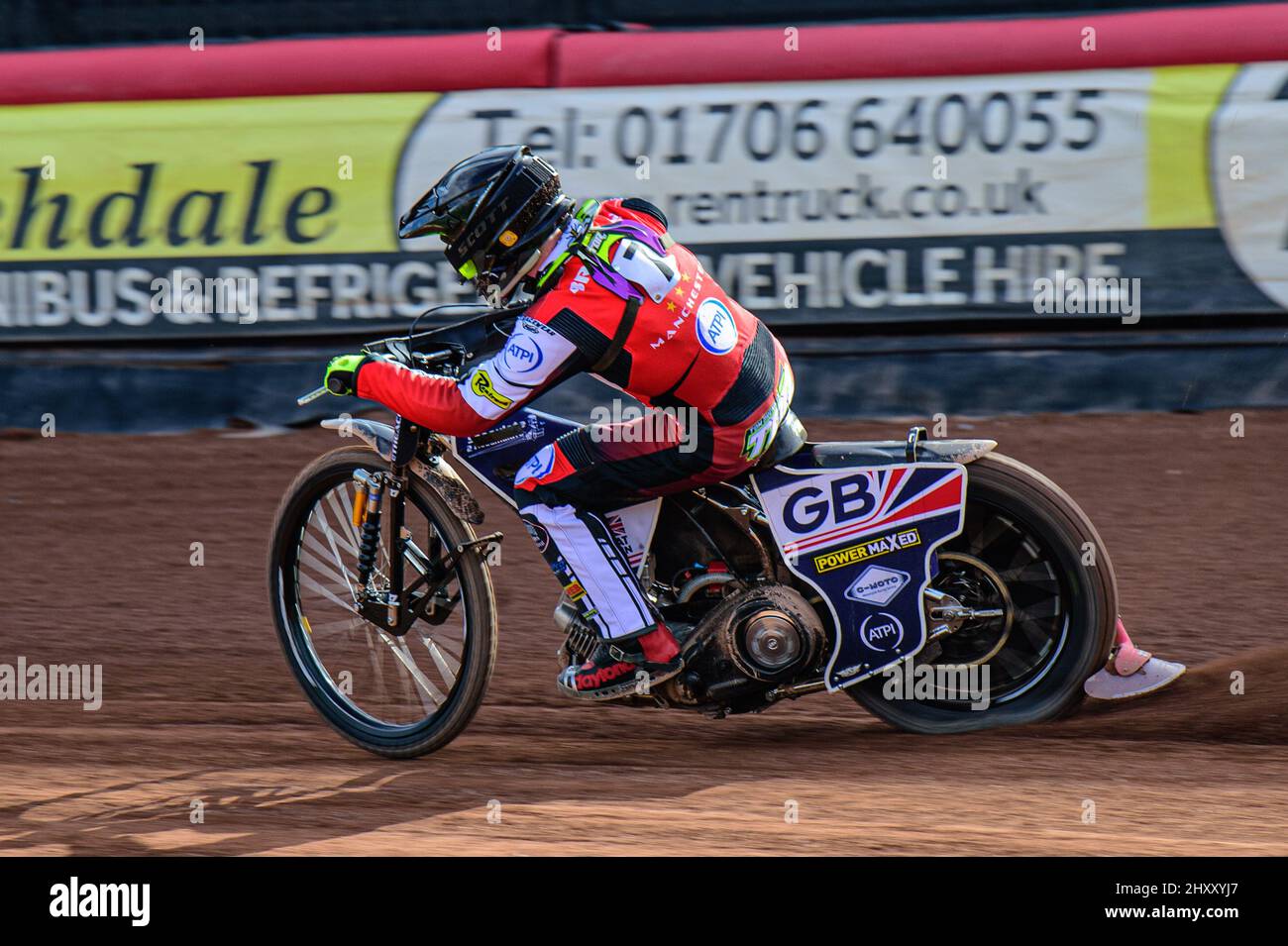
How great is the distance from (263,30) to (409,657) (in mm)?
6610

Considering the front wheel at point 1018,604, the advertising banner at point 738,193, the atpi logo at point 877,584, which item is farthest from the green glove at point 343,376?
the advertising banner at point 738,193

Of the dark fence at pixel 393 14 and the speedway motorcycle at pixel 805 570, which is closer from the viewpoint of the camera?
the speedway motorcycle at pixel 805 570

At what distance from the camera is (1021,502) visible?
4512 millimetres

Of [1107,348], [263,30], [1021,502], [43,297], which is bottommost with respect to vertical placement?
[1021,502]

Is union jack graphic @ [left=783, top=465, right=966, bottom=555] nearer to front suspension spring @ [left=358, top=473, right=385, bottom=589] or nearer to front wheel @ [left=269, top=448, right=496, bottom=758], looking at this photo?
front wheel @ [left=269, top=448, right=496, bottom=758]

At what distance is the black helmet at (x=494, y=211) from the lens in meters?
4.36

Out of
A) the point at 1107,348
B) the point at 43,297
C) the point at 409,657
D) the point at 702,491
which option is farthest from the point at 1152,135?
the point at 43,297

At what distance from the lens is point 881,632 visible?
4582 millimetres

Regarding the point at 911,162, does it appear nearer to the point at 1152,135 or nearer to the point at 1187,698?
the point at 1152,135

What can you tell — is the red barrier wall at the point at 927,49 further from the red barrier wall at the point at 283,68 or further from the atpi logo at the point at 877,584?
the atpi logo at the point at 877,584

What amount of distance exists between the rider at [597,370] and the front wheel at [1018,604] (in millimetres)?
702

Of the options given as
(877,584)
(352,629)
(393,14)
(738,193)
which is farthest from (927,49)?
(352,629)

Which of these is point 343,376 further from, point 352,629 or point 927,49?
point 927,49

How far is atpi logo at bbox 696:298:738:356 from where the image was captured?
439 centimetres
